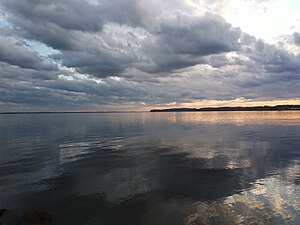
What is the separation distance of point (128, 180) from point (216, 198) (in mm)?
8646

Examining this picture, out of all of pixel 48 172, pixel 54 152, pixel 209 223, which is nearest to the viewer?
pixel 209 223

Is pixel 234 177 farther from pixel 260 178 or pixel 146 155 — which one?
pixel 146 155

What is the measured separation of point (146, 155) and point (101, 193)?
16.3 m

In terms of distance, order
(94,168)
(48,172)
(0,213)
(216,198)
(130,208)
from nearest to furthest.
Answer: (0,213) < (130,208) < (216,198) < (48,172) < (94,168)

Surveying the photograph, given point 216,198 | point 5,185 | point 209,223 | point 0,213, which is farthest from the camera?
point 5,185

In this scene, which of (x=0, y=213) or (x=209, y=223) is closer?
(x=209, y=223)

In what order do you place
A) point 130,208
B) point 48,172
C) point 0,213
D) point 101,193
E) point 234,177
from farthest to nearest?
point 48,172 < point 234,177 < point 101,193 < point 130,208 < point 0,213

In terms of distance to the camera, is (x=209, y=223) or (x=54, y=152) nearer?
(x=209, y=223)

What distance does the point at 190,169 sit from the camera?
2792cm

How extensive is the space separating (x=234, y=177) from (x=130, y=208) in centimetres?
1193

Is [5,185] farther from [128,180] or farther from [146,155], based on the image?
[146,155]

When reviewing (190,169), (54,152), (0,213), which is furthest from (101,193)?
(54,152)

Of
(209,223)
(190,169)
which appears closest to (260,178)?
(190,169)

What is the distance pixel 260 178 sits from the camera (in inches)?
937
